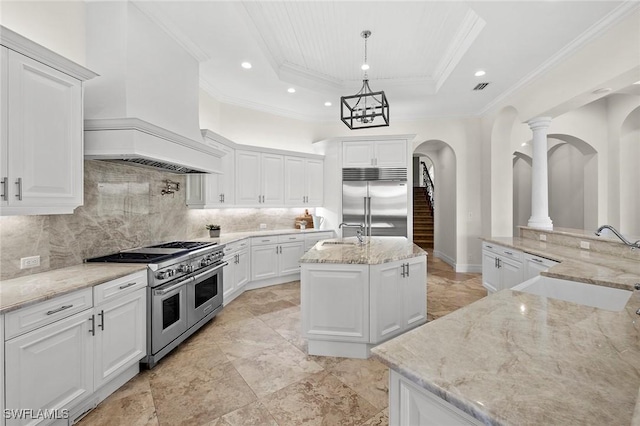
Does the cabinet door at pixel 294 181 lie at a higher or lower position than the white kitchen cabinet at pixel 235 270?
higher

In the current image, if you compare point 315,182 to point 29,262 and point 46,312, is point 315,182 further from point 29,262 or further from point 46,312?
point 46,312

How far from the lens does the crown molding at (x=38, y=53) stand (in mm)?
1678

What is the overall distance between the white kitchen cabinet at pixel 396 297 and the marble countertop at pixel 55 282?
203cm

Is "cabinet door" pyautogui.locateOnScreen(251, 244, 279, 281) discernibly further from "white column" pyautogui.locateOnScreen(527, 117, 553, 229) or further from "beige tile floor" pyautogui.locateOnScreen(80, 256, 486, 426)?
"white column" pyautogui.locateOnScreen(527, 117, 553, 229)

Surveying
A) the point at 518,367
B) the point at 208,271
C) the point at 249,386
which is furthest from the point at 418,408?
the point at 208,271

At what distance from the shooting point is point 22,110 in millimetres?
1788

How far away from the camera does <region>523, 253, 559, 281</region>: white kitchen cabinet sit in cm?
297

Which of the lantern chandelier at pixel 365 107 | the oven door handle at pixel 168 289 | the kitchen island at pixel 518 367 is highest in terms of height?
the lantern chandelier at pixel 365 107

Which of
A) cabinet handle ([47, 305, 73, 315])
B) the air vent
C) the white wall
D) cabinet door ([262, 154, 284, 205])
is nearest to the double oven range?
cabinet handle ([47, 305, 73, 315])

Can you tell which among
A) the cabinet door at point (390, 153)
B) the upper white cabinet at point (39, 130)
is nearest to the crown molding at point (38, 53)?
the upper white cabinet at point (39, 130)

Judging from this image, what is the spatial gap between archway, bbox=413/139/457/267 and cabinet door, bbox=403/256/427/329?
341 cm

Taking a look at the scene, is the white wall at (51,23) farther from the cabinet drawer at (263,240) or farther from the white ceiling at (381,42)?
the cabinet drawer at (263,240)

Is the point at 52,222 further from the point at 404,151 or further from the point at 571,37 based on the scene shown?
the point at 571,37

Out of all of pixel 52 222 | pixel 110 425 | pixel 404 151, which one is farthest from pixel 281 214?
pixel 110 425
